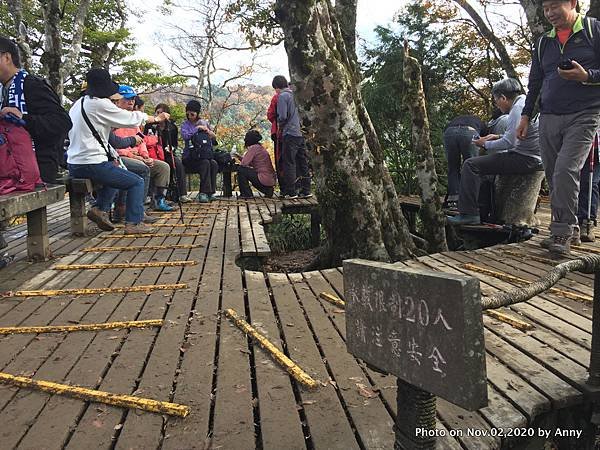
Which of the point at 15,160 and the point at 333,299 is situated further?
the point at 15,160

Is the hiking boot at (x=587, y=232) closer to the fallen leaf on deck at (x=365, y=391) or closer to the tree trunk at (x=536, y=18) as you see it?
the fallen leaf on deck at (x=365, y=391)

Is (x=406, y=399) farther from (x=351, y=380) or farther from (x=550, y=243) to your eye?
(x=550, y=243)

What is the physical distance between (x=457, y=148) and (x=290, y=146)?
275cm

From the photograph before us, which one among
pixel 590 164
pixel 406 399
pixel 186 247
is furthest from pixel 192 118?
pixel 406 399

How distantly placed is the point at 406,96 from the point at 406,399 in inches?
180

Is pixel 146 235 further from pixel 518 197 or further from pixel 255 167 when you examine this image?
pixel 518 197

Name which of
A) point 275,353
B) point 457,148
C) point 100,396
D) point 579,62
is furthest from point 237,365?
point 457,148

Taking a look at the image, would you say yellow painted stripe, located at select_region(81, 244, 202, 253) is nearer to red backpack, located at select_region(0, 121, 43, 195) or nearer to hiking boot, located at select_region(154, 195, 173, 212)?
red backpack, located at select_region(0, 121, 43, 195)

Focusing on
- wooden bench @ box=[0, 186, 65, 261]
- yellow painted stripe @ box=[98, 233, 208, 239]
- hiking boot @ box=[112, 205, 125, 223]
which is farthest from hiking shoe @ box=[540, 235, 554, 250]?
hiking boot @ box=[112, 205, 125, 223]

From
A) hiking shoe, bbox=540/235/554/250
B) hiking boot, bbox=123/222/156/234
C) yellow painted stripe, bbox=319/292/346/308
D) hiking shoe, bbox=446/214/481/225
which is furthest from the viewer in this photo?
hiking shoe, bbox=446/214/481/225

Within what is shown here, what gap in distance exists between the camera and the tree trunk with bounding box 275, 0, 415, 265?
447cm

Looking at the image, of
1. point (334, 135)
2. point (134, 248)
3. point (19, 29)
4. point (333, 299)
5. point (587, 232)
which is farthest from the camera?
point (19, 29)

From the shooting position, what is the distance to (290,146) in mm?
8367

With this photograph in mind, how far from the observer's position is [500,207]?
226 inches
